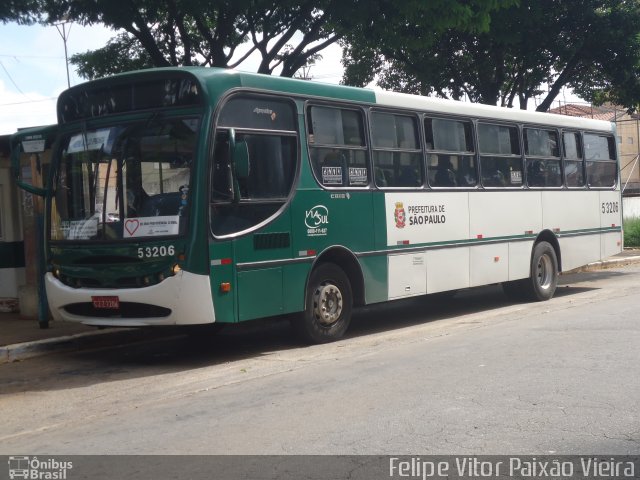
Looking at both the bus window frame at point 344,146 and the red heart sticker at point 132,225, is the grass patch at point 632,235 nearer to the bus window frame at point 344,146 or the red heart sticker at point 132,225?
the bus window frame at point 344,146

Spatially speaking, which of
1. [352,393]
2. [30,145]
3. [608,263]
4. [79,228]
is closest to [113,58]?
[30,145]

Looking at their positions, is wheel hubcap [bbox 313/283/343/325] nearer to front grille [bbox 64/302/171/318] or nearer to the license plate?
front grille [bbox 64/302/171/318]

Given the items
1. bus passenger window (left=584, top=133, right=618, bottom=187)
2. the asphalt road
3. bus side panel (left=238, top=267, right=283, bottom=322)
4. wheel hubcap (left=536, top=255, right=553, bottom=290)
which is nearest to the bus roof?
bus passenger window (left=584, top=133, right=618, bottom=187)

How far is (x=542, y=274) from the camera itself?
14898mm

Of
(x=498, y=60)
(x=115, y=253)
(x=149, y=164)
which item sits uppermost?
(x=498, y=60)

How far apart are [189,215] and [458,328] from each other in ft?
14.8

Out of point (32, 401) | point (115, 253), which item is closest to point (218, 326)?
point (115, 253)

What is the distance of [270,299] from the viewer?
973 centimetres

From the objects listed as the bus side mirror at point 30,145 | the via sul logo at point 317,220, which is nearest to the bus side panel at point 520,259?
the via sul logo at point 317,220

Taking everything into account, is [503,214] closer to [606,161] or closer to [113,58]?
[606,161]

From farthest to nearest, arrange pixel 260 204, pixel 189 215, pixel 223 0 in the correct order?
pixel 223 0 → pixel 260 204 → pixel 189 215

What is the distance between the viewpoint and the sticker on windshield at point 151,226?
29.6 feet

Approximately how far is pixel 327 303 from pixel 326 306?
4cm

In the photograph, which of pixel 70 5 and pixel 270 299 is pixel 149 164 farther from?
pixel 70 5
